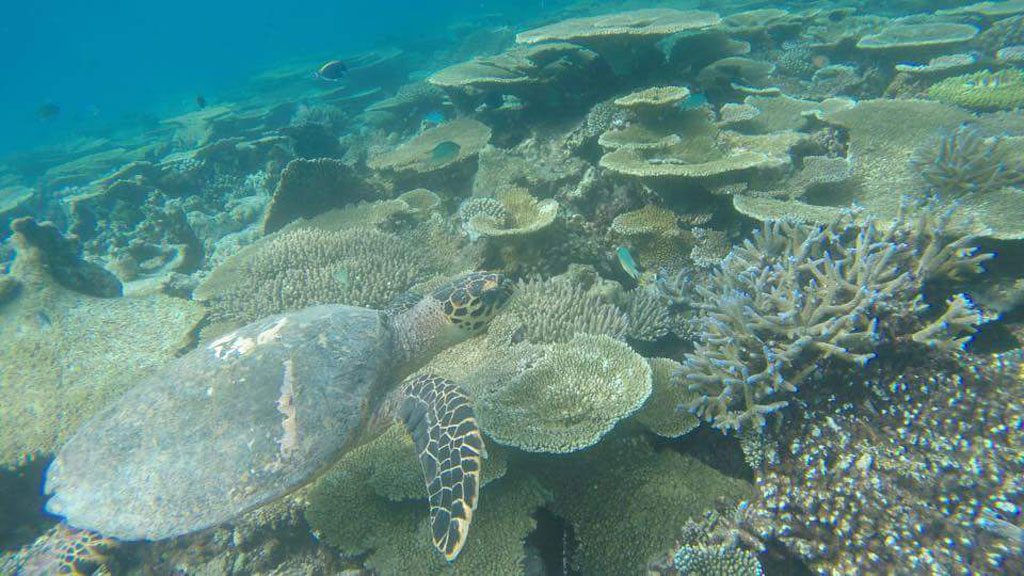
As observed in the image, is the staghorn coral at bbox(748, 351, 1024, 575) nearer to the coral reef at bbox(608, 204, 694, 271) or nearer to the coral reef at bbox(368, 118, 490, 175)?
the coral reef at bbox(608, 204, 694, 271)

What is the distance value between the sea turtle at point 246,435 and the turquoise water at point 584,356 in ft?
0.07

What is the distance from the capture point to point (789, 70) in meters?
9.34

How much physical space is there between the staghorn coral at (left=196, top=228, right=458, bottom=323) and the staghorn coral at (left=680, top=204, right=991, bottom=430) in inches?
136

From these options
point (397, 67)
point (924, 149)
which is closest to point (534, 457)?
point (924, 149)

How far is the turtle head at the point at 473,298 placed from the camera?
3748 mm

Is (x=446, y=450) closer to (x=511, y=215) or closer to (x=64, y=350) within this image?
(x=511, y=215)

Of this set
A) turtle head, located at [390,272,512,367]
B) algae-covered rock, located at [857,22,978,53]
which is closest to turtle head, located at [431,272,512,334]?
turtle head, located at [390,272,512,367]

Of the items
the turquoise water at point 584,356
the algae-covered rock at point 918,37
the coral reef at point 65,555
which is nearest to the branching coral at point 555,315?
the turquoise water at point 584,356

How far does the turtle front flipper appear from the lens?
7.91 feet

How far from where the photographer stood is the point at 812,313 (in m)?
2.64

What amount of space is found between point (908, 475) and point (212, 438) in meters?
4.06

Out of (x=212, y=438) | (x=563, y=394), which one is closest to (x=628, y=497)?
(x=563, y=394)

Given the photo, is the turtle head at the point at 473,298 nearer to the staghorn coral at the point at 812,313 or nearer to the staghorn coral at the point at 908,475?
the staghorn coral at the point at 812,313

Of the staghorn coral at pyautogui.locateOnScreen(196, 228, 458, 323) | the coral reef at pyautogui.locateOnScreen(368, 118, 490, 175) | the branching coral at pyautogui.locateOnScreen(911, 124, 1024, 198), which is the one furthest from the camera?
the coral reef at pyautogui.locateOnScreen(368, 118, 490, 175)
